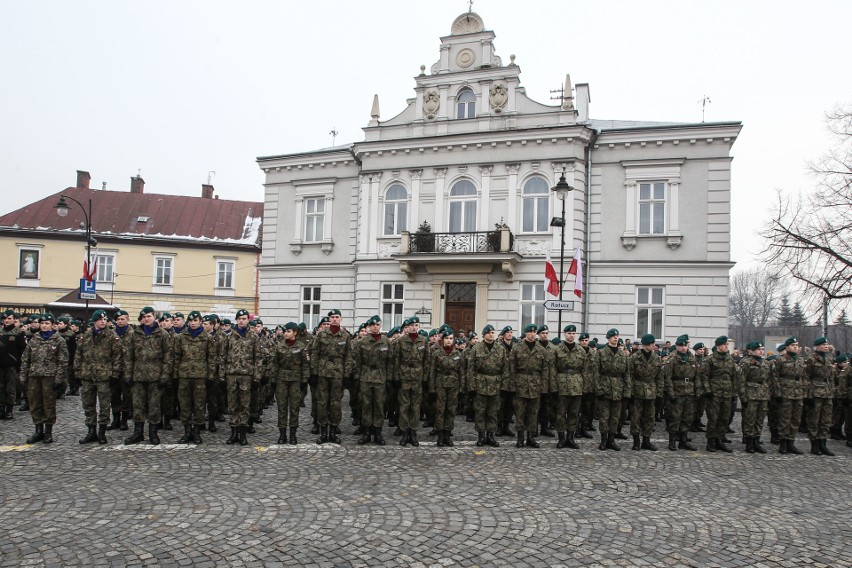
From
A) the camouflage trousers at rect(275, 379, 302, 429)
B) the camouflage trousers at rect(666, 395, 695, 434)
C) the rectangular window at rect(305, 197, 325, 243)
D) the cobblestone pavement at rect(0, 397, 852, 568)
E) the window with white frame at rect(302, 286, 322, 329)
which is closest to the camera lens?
the cobblestone pavement at rect(0, 397, 852, 568)

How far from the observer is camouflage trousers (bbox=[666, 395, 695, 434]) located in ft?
→ 33.7

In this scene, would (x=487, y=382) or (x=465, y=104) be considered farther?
(x=465, y=104)

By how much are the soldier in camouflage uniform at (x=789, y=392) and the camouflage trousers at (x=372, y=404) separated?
731cm

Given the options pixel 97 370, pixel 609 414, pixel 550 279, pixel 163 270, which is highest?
pixel 163 270

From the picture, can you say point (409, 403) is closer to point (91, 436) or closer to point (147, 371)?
point (147, 371)

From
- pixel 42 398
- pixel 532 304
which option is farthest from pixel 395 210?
pixel 42 398

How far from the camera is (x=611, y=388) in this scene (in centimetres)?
996

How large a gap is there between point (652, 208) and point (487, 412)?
48.2ft

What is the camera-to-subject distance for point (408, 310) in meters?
23.0

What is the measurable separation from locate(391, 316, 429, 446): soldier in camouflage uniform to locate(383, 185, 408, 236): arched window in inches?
544

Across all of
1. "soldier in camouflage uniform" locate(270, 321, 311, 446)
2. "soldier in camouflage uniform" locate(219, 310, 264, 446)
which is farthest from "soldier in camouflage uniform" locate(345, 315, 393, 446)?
"soldier in camouflage uniform" locate(219, 310, 264, 446)

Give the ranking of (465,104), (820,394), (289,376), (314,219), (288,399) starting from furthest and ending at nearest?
(314,219) < (465,104) < (820,394) < (288,399) < (289,376)

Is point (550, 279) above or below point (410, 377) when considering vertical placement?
above

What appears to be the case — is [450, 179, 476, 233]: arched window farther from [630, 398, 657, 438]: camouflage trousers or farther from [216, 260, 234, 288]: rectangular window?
[216, 260, 234, 288]: rectangular window
